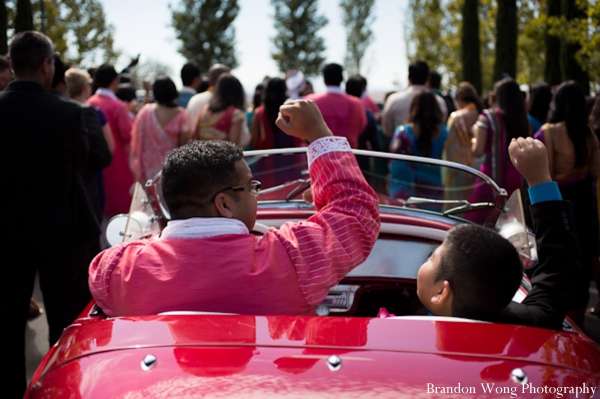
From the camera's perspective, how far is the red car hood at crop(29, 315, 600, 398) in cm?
135

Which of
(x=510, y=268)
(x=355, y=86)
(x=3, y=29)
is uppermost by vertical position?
(x=3, y=29)

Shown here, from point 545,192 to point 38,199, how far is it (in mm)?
2332

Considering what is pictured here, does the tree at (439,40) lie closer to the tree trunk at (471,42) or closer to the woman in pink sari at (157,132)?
the tree trunk at (471,42)

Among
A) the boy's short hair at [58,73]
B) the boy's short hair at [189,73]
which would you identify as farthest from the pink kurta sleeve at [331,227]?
the boy's short hair at [189,73]

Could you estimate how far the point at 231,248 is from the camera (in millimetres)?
1792

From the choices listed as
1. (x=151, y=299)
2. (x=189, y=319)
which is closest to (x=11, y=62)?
(x=151, y=299)

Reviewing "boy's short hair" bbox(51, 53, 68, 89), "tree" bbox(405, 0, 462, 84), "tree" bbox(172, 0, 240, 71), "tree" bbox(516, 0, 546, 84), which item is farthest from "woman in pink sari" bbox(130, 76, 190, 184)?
"tree" bbox(172, 0, 240, 71)

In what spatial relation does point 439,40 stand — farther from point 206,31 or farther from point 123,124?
point 123,124

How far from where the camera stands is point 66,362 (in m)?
1.56

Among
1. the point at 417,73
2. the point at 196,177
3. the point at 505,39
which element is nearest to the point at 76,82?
the point at 196,177

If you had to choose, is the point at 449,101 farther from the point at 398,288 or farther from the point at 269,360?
the point at 269,360

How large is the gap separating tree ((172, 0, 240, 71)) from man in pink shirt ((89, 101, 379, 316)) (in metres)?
46.9

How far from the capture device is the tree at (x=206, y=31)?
47844mm

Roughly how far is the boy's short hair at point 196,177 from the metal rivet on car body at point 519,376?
0.94 meters
